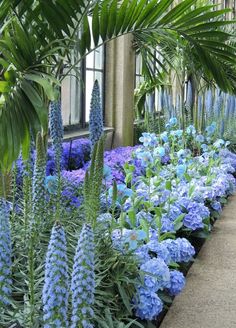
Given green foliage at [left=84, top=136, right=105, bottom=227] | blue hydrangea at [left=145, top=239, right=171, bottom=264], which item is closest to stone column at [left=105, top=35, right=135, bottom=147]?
blue hydrangea at [left=145, top=239, right=171, bottom=264]

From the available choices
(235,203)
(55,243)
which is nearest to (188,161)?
(235,203)

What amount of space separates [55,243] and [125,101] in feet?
18.4

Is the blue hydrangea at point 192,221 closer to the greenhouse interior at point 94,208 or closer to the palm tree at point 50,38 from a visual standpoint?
the greenhouse interior at point 94,208

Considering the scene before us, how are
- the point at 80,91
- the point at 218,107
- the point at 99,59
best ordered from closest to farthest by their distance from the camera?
the point at 80,91 → the point at 99,59 → the point at 218,107

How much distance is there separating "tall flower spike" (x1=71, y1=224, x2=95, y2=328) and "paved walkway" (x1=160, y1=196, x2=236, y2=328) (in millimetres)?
1228

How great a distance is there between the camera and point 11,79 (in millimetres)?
1916

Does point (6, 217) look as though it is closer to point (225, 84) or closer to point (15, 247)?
point (15, 247)

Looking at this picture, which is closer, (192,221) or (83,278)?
(83,278)

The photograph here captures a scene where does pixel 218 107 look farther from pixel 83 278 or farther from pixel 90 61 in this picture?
pixel 83 278

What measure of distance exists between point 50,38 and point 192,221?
166 centimetres

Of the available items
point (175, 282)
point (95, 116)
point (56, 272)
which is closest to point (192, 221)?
point (175, 282)

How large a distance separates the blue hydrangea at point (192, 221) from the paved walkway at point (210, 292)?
230 millimetres

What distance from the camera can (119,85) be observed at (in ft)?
22.3

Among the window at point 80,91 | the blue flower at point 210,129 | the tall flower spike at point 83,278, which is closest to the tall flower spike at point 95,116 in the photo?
the tall flower spike at point 83,278
